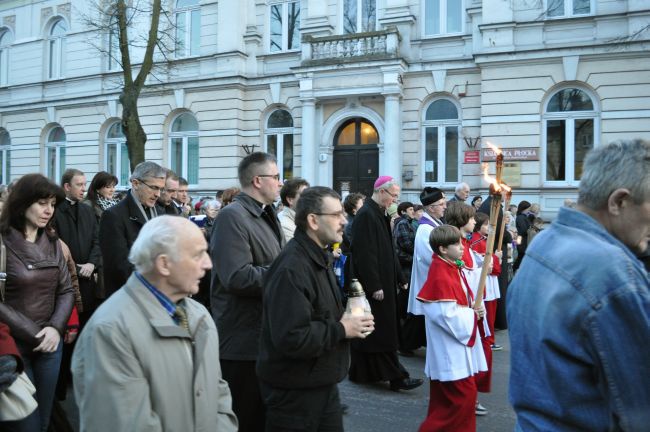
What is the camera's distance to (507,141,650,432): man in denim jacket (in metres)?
1.56

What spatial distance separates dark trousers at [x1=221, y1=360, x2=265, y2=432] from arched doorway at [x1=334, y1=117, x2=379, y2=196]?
15.0 metres

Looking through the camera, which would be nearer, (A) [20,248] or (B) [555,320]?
(B) [555,320]

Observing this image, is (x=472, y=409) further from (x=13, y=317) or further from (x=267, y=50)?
(x=267, y=50)

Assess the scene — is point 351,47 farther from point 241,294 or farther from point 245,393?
point 245,393

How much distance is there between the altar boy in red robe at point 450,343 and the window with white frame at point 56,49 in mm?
23978

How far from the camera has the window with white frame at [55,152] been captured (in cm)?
2438

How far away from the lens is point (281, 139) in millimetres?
20109

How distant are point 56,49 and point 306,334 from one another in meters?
25.6

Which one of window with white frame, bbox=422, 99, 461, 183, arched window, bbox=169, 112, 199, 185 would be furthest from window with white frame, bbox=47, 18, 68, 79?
window with white frame, bbox=422, 99, 461, 183

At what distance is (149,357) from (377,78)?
629 inches

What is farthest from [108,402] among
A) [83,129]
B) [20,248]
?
[83,129]

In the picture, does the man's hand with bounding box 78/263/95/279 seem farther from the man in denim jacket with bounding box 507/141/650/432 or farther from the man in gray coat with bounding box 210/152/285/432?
the man in denim jacket with bounding box 507/141/650/432

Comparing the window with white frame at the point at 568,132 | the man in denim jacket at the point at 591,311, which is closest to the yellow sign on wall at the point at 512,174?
the window with white frame at the point at 568,132

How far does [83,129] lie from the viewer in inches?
918
